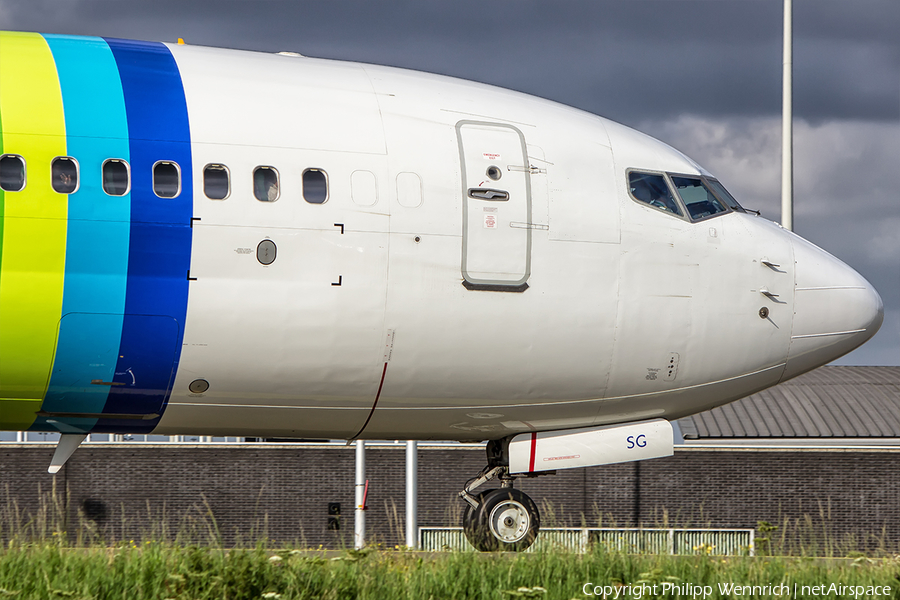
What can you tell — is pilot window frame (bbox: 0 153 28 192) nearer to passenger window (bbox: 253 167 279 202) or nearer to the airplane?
the airplane

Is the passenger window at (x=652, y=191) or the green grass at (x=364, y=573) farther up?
the passenger window at (x=652, y=191)

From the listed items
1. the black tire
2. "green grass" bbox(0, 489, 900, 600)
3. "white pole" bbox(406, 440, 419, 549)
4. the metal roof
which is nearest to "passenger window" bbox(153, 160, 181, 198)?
"green grass" bbox(0, 489, 900, 600)

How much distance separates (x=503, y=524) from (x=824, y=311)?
4.32m

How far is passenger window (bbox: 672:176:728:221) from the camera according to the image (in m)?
11.2

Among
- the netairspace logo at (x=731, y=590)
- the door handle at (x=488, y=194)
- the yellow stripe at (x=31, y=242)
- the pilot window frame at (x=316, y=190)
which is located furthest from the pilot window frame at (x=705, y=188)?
the yellow stripe at (x=31, y=242)

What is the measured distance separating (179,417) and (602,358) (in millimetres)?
4373

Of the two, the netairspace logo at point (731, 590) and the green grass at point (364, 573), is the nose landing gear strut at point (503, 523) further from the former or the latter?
the netairspace logo at point (731, 590)

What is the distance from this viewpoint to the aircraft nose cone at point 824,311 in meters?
11.2

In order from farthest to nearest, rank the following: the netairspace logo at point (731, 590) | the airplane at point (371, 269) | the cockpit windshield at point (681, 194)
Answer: the cockpit windshield at point (681, 194) → the airplane at point (371, 269) → the netairspace logo at point (731, 590)

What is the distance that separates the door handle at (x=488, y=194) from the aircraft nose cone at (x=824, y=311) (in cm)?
356


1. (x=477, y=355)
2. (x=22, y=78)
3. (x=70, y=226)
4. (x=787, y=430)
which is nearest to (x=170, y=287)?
(x=70, y=226)

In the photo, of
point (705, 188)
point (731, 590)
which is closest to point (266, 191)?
point (705, 188)

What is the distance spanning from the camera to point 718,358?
11.0 m

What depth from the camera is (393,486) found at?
3412 cm
